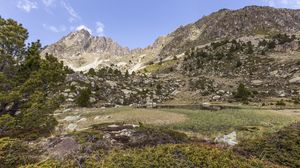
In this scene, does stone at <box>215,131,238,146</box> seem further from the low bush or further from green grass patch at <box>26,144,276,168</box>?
green grass patch at <box>26,144,276,168</box>

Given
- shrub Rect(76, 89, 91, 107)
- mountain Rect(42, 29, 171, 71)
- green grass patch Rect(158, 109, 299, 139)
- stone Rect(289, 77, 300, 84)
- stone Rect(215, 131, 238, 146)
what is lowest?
stone Rect(215, 131, 238, 146)

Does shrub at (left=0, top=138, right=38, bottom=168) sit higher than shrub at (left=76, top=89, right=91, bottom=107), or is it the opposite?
shrub at (left=76, top=89, right=91, bottom=107)

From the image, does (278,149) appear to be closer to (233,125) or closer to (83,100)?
(233,125)

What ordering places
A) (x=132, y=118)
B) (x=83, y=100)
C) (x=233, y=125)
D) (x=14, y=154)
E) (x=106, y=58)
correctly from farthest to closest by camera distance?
(x=106, y=58), (x=83, y=100), (x=132, y=118), (x=233, y=125), (x=14, y=154)

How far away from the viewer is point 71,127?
75.1ft

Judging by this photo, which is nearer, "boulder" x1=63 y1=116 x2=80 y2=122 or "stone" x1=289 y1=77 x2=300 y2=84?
"boulder" x1=63 y1=116 x2=80 y2=122

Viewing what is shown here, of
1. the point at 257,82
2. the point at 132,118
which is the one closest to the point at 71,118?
the point at 132,118

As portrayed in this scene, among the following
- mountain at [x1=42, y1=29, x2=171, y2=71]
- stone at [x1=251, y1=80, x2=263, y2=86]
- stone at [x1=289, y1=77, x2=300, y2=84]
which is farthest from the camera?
mountain at [x1=42, y1=29, x2=171, y2=71]

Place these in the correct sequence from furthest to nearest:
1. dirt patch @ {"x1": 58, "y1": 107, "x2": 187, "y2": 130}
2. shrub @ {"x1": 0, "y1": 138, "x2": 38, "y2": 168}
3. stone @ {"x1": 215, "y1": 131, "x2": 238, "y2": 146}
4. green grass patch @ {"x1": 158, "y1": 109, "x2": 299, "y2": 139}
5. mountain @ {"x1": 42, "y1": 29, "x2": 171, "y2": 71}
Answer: mountain @ {"x1": 42, "y1": 29, "x2": 171, "y2": 71}
dirt patch @ {"x1": 58, "y1": 107, "x2": 187, "y2": 130}
green grass patch @ {"x1": 158, "y1": 109, "x2": 299, "y2": 139}
stone @ {"x1": 215, "y1": 131, "x2": 238, "y2": 146}
shrub @ {"x1": 0, "y1": 138, "x2": 38, "y2": 168}

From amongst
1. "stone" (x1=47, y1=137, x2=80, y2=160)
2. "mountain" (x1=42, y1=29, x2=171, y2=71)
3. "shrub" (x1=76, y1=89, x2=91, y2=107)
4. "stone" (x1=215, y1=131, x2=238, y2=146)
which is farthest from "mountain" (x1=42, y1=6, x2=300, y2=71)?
"stone" (x1=47, y1=137, x2=80, y2=160)

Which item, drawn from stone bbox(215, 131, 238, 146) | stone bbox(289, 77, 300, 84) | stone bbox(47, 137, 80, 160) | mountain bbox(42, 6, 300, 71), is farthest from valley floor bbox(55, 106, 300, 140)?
mountain bbox(42, 6, 300, 71)

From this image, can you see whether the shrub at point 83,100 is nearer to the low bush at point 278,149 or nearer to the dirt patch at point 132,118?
the dirt patch at point 132,118

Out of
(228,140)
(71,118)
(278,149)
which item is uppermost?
(71,118)

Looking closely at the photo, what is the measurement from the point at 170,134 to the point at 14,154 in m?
7.85
